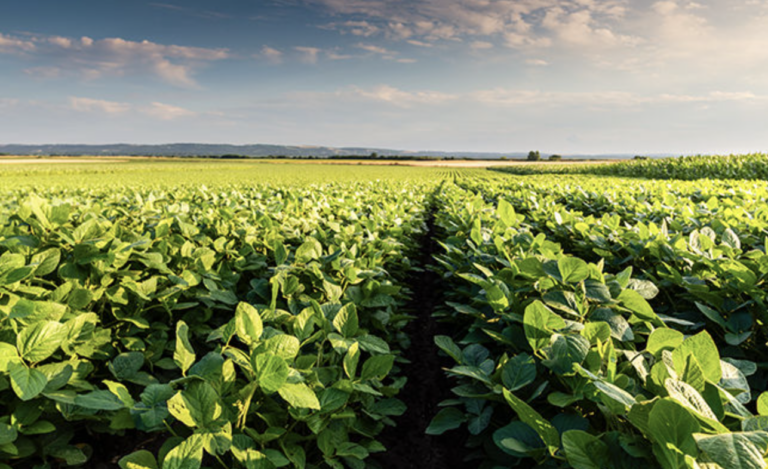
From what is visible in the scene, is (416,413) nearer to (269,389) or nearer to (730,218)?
(269,389)

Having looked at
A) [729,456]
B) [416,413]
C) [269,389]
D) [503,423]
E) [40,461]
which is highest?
[729,456]

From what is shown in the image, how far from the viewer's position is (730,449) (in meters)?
0.72

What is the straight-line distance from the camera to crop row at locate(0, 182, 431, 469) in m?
1.24

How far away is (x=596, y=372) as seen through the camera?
1175mm

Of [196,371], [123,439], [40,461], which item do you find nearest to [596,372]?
[196,371]

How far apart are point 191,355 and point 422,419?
6.58 ft

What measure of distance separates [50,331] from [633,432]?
2006 millimetres

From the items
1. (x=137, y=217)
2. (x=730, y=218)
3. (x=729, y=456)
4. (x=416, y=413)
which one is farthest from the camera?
(x=137, y=217)

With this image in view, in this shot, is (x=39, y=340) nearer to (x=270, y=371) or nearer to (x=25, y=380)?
(x=25, y=380)

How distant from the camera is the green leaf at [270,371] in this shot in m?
1.13

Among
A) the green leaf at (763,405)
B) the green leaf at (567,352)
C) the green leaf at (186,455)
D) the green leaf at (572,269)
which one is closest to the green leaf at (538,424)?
the green leaf at (567,352)

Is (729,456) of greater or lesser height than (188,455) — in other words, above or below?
above

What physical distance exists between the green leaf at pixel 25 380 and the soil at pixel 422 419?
1.73m

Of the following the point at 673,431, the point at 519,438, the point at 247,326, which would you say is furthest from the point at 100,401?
the point at 673,431
